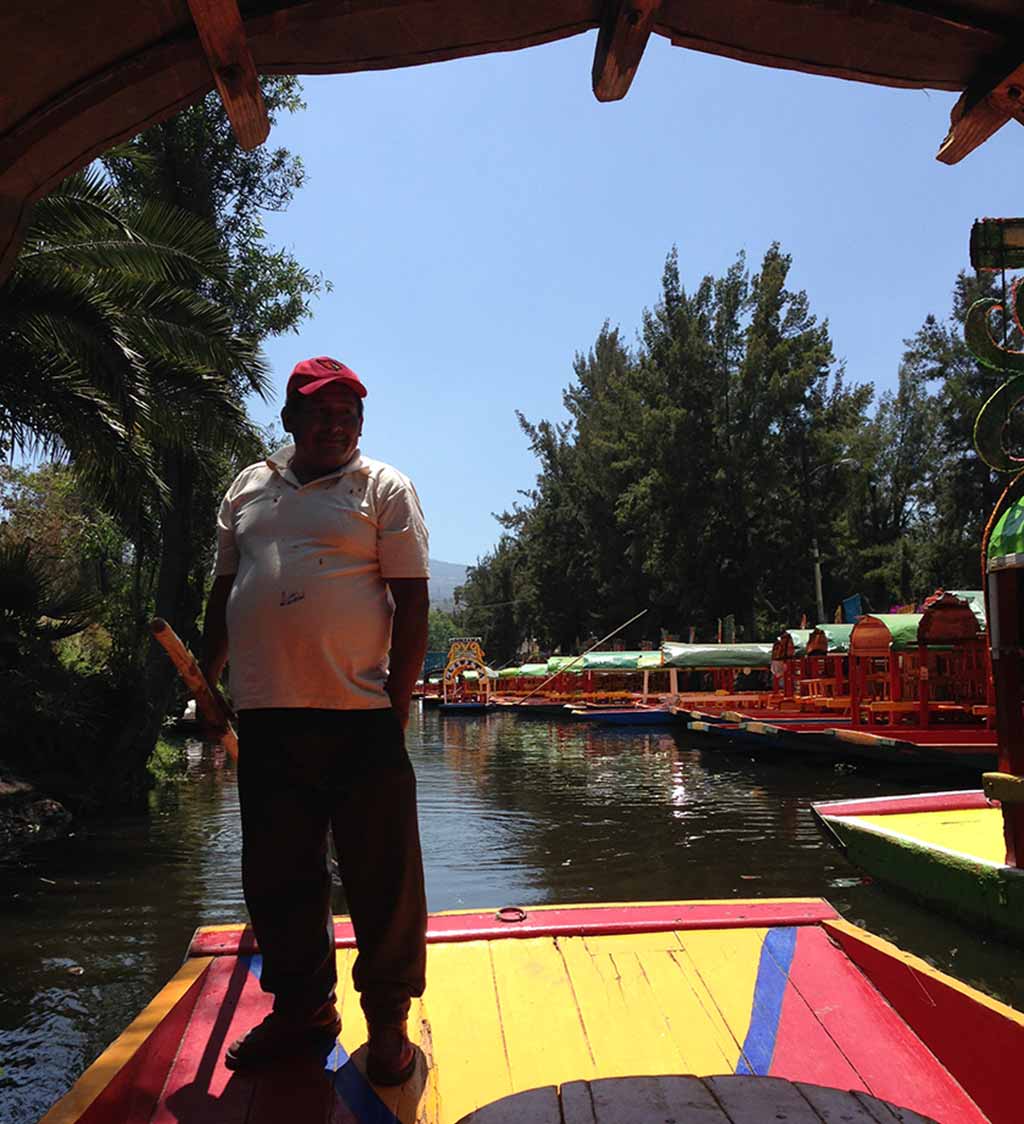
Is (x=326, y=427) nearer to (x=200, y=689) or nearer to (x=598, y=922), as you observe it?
(x=200, y=689)

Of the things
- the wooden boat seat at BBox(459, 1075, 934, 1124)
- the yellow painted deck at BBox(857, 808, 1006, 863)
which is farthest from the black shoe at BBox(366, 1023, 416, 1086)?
the yellow painted deck at BBox(857, 808, 1006, 863)

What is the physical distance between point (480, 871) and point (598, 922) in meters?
6.46

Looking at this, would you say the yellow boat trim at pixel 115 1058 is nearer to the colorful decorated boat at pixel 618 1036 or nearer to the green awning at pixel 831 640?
the colorful decorated boat at pixel 618 1036

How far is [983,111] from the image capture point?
225 centimetres

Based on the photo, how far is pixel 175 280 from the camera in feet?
36.1

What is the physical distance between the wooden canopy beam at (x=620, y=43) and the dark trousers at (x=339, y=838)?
1.56 metres

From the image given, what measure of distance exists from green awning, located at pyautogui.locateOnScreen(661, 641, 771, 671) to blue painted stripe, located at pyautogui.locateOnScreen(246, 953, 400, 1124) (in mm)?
25269

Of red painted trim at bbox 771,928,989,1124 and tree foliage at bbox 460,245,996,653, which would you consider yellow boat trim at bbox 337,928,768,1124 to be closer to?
red painted trim at bbox 771,928,989,1124

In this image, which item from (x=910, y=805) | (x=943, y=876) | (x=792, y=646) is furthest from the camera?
(x=792, y=646)

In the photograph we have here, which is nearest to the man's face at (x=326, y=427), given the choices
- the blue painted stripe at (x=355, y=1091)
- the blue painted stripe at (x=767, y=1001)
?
the blue painted stripe at (x=355, y=1091)

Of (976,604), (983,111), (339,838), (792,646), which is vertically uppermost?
(983,111)

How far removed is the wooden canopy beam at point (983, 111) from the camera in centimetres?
217


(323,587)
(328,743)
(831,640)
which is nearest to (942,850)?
(328,743)

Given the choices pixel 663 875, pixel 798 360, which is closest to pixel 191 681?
pixel 663 875
